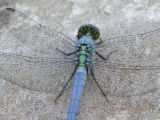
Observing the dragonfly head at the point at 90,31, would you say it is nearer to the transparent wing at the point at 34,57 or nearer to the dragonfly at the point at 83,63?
the dragonfly at the point at 83,63

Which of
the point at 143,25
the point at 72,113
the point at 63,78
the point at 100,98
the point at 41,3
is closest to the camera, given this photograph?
the point at 72,113

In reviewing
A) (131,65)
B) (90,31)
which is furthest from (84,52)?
(131,65)

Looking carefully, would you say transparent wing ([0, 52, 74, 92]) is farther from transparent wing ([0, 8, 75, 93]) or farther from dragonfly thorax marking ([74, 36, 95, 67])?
dragonfly thorax marking ([74, 36, 95, 67])

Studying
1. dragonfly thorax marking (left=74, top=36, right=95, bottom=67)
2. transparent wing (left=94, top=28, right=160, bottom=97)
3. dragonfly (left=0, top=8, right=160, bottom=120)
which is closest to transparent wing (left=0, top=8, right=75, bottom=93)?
dragonfly (left=0, top=8, right=160, bottom=120)

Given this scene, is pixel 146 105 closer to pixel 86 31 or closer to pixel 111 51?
pixel 111 51

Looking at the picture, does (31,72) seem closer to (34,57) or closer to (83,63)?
(34,57)

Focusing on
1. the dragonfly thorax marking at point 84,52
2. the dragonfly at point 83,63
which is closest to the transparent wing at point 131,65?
the dragonfly at point 83,63

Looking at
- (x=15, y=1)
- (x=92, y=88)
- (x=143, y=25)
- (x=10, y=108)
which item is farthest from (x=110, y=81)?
(x=15, y=1)

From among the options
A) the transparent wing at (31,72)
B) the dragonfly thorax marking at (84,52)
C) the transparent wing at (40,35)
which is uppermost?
the transparent wing at (40,35)
